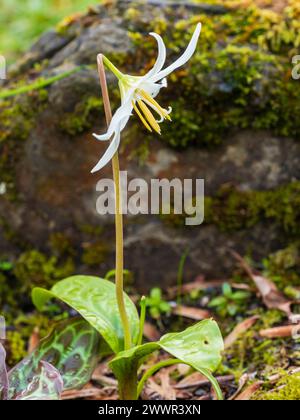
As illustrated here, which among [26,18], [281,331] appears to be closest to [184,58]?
[281,331]

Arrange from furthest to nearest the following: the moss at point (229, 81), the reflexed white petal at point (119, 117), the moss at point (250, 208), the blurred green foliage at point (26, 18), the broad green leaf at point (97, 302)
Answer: the blurred green foliage at point (26, 18)
the moss at point (250, 208)
the moss at point (229, 81)
the broad green leaf at point (97, 302)
the reflexed white petal at point (119, 117)

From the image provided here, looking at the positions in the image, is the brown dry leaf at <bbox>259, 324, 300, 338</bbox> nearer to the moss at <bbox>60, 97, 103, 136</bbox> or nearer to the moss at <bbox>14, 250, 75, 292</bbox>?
the moss at <bbox>14, 250, 75, 292</bbox>

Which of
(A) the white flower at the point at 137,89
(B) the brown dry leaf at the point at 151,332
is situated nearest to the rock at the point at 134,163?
(B) the brown dry leaf at the point at 151,332

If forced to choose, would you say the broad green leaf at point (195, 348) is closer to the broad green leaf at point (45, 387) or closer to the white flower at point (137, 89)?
the broad green leaf at point (45, 387)

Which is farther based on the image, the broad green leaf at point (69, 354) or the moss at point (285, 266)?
the moss at point (285, 266)

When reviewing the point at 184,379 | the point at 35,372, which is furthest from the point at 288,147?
the point at 35,372

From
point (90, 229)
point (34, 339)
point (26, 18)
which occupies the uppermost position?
point (26, 18)

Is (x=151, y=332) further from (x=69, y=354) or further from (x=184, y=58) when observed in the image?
(x=184, y=58)
